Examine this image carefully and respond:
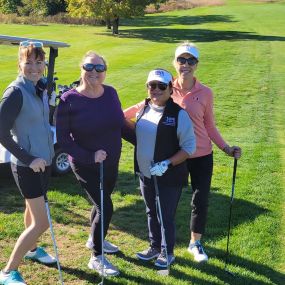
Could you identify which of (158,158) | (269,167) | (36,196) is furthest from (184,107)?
(269,167)

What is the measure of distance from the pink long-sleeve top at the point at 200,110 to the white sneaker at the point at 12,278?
1.79 metres

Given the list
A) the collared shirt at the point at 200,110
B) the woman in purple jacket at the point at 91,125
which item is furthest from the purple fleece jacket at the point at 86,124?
the collared shirt at the point at 200,110

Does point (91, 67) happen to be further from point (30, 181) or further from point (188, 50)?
point (30, 181)

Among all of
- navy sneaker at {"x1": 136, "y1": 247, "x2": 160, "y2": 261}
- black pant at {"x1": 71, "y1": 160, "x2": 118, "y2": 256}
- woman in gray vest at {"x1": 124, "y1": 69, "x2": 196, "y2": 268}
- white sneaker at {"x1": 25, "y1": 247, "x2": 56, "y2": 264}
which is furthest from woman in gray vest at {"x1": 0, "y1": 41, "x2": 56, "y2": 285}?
navy sneaker at {"x1": 136, "y1": 247, "x2": 160, "y2": 261}

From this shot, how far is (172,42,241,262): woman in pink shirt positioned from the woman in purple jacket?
67 centimetres

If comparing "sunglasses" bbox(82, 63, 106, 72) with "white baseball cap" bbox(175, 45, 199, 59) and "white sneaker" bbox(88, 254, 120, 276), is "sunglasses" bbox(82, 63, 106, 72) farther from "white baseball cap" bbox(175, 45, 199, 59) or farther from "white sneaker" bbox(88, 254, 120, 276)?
"white sneaker" bbox(88, 254, 120, 276)

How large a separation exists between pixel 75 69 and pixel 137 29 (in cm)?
2195

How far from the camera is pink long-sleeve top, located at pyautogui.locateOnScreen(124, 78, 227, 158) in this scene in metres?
4.65

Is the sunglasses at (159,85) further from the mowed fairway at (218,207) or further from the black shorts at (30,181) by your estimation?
the mowed fairway at (218,207)

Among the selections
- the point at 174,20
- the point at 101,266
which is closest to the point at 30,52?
the point at 101,266

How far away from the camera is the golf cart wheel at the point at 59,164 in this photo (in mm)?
7262

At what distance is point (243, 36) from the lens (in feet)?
115

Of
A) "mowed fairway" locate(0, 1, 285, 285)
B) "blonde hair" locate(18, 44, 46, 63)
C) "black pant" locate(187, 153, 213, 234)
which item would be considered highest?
"blonde hair" locate(18, 44, 46, 63)

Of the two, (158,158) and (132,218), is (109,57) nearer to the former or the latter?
(132,218)
